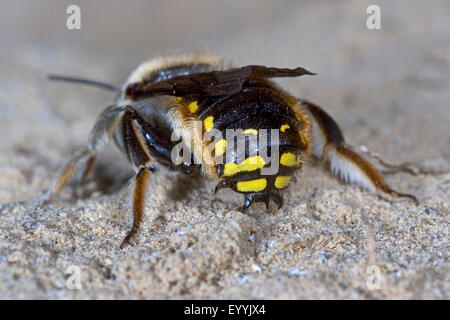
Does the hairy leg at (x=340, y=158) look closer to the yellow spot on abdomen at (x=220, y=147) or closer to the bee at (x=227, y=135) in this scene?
the bee at (x=227, y=135)

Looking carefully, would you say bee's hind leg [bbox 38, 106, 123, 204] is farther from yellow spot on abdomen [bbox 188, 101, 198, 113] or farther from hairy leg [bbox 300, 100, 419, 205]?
hairy leg [bbox 300, 100, 419, 205]

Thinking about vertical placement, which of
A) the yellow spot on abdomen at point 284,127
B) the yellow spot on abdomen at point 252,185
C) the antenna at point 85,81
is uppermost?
the antenna at point 85,81

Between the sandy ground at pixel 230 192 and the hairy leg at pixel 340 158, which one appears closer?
the sandy ground at pixel 230 192

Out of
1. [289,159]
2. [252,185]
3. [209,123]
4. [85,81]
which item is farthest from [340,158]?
[85,81]

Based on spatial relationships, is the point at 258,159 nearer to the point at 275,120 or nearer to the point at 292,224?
the point at 275,120

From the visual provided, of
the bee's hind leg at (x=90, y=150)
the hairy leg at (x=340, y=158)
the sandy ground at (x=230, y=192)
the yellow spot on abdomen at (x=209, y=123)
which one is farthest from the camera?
the bee's hind leg at (x=90, y=150)

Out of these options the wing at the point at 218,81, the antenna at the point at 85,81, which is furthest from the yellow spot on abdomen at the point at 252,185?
the antenna at the point at 85,81

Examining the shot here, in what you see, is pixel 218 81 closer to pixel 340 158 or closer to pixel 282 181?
pixel 282 181
